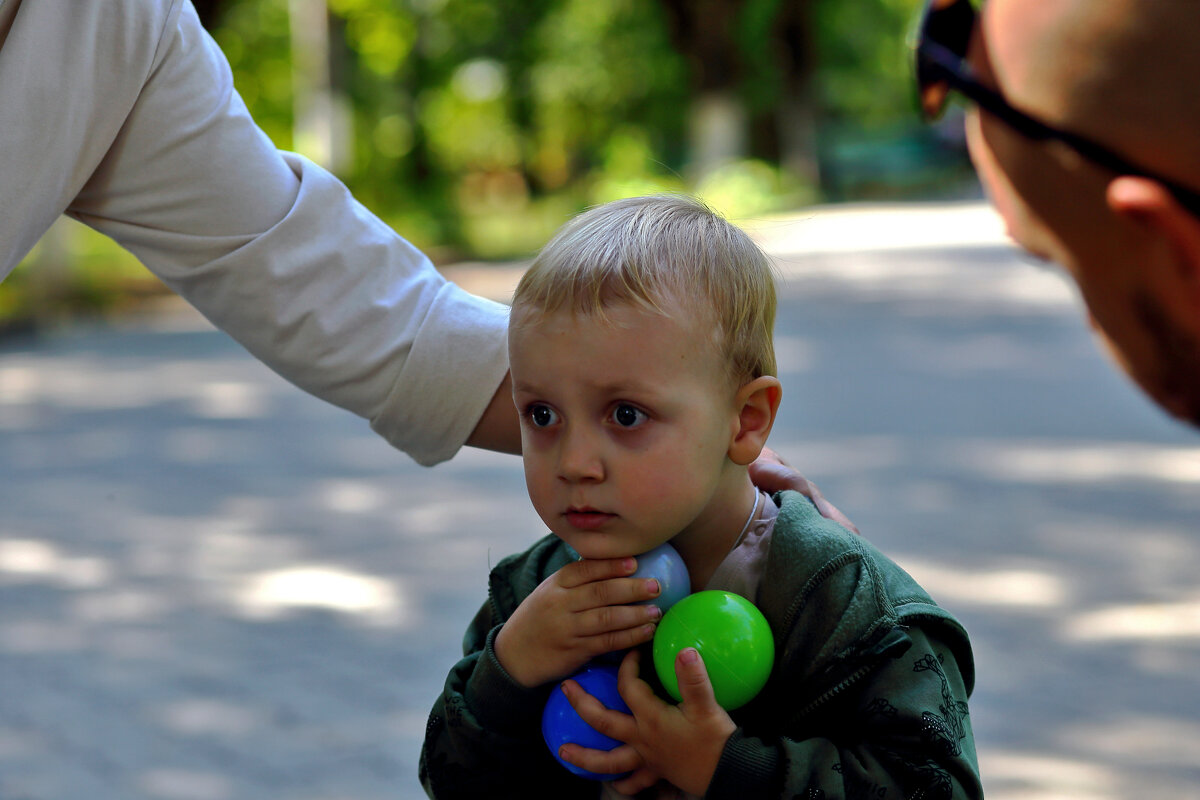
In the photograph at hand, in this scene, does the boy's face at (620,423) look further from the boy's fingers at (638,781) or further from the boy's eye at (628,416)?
the boy's fingers at (638,781)

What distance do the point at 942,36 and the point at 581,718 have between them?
82 cm

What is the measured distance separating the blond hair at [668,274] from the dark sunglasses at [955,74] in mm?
383

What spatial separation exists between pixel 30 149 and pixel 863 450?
18.5 ft

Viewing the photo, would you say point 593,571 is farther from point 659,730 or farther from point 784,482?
point 784,482

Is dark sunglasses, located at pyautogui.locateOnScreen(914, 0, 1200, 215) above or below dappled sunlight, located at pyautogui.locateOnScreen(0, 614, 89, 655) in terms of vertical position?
above

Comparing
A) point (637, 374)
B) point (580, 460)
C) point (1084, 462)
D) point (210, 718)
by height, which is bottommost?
point (210, 718)

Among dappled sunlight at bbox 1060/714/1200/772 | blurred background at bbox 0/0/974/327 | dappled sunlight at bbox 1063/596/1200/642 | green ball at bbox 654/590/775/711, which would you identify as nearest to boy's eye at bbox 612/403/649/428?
green ball at bbox 654/590/775/711

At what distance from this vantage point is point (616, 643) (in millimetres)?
1537

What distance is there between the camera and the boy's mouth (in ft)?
4.81

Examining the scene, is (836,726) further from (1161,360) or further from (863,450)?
(863,450)

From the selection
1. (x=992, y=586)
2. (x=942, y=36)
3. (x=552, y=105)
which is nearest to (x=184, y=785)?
(x=992, y=586)

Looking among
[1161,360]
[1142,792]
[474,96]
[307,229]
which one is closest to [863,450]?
[1142,792]

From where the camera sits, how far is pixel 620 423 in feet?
4.80

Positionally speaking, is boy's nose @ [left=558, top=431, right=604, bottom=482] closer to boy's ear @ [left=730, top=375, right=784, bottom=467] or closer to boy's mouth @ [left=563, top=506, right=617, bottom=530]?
boy's mouth @ [left=563, top=506, right=617, bottom=530]
